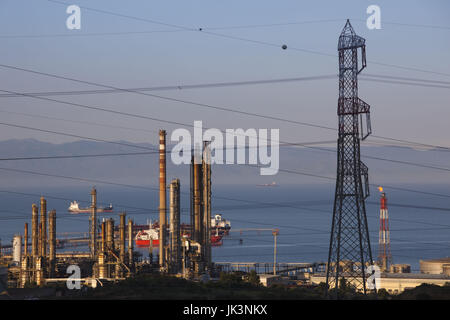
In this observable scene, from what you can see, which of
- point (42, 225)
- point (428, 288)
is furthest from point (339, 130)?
point (42, 225)

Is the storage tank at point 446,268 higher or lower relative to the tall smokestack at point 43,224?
lower

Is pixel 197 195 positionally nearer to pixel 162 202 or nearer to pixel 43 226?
pixel 162 202

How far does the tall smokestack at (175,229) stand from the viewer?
37969mm

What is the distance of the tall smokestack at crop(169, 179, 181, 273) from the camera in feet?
125

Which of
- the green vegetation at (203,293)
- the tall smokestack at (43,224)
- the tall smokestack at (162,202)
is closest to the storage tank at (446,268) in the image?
the tall smokestack at (162,202)

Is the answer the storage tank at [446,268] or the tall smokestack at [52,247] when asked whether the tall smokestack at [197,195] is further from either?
the storage tank at [446,268]

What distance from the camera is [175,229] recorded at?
38.1m

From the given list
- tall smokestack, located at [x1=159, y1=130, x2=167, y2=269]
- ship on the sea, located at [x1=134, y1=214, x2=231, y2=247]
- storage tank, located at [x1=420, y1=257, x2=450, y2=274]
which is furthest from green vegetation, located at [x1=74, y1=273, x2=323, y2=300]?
ship on the sea, located at [x1=134, y1=214, x2=231, y2=247]

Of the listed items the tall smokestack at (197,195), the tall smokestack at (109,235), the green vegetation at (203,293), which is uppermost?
the tall smokestack at (197,195)

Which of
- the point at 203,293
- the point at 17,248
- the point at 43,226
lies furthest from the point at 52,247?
the point at 203,293

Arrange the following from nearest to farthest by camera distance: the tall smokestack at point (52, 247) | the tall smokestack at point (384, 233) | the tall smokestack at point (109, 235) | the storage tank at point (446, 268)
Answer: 1. the tall smokestack at point (109, 235)
2. the tall smokestack at point (52, 247)
3. the tall smokestack at point (384, 233)
4. the storage tank at point (446, 268)

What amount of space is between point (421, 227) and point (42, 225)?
95578mm
